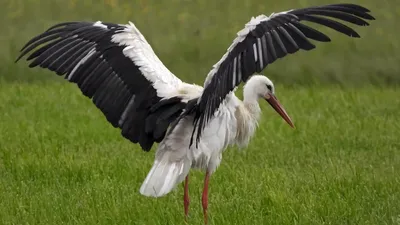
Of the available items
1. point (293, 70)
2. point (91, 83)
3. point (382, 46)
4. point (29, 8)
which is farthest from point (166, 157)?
point (29, 8)

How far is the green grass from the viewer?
673 centimetres

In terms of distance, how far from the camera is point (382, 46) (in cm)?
1638

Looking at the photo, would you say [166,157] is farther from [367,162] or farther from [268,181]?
[367,162]

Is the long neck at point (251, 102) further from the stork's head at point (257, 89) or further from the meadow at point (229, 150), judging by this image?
the meadow at point (229, 150)

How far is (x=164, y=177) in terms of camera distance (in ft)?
20.3

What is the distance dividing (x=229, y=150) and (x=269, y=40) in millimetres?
4400

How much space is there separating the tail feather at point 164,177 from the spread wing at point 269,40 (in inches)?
28.4

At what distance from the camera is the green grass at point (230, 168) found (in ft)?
22.1

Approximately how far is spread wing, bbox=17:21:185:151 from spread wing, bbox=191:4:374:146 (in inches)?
32.0

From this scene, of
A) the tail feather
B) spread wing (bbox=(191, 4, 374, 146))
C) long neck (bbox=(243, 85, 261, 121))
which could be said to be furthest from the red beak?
spread wing (bbox=(191, 4, 374, 146))

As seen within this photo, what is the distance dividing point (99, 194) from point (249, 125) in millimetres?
1320

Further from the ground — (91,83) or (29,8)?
(91,83)

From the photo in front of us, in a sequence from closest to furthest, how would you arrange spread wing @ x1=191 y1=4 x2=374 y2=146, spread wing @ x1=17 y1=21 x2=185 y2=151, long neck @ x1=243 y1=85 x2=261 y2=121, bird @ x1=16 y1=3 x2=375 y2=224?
1. spread wing @ x1=191 y1=4 x2=374 y2=146
2. bird @ x1=16 y1=3 x2=375 y2=224
3. spread wing @ x1=17 y1=21 x2=185 y2=151
4. long neck @ x1=243 y1=85 x2=261 y2=121

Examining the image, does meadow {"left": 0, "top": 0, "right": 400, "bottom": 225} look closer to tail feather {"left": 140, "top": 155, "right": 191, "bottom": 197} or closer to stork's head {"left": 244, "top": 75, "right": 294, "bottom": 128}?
tail feather {"left": 140, "top": 155, "right": 191, "bottom": 197}
